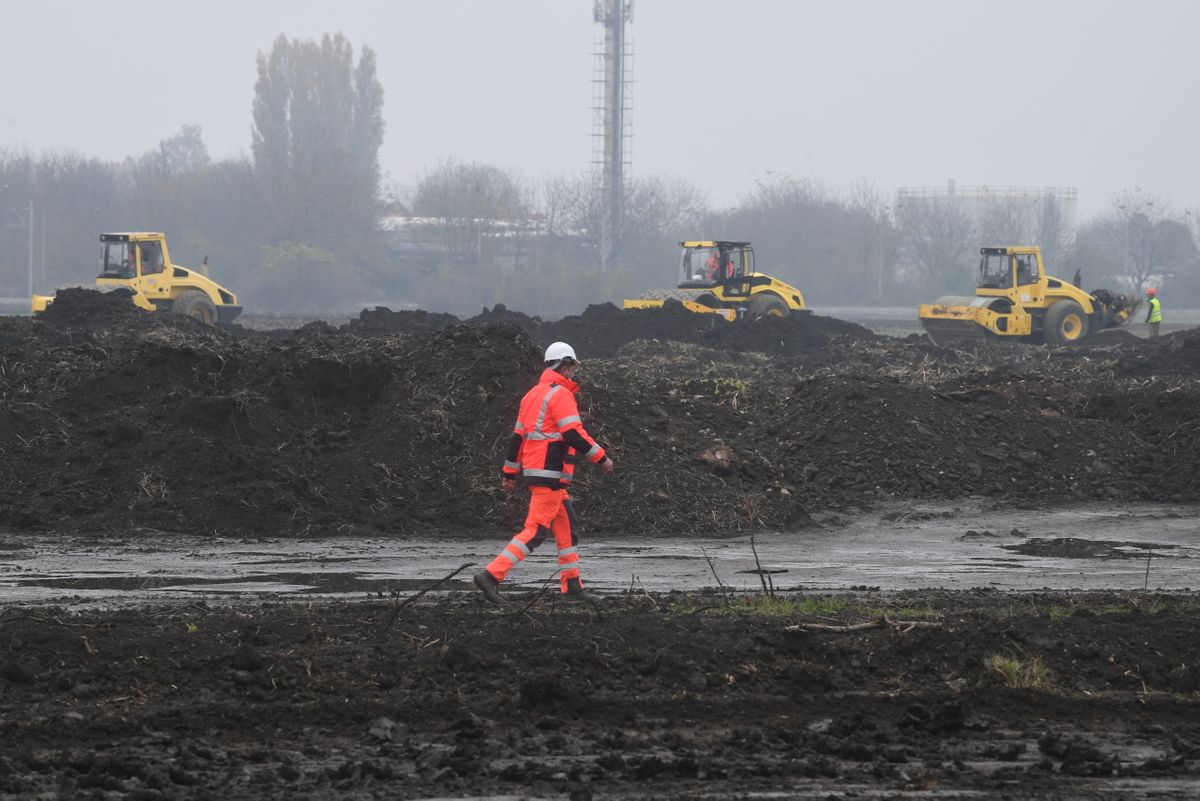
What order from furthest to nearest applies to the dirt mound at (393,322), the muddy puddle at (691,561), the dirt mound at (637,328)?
the dirt mound at (637,328) → the dirt mound at (393,322) → the muddy puddle at (691,561)

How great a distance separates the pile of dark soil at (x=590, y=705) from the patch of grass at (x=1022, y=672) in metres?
0.02

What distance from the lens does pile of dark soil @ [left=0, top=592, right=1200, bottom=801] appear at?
6406mm

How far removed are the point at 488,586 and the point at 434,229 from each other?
245 ft

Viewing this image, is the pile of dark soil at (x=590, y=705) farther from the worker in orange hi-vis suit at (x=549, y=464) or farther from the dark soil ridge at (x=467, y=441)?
the dark soil ridge at (x=467, y=441)

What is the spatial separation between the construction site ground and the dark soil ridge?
0.05 metres

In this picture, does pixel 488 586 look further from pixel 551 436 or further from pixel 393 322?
pixel 393 322

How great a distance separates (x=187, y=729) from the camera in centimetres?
700

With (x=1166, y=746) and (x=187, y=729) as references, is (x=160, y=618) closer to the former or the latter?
(x=187, y=729)

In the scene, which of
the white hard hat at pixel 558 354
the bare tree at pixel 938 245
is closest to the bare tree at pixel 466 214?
the bare tree at pixel 938 245

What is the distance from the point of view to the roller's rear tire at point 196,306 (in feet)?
121

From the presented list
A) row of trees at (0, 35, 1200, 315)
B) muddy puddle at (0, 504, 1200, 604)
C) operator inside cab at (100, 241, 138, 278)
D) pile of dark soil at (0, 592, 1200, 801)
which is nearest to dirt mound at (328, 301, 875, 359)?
operator inside cab at (100, 241, 138, 278)

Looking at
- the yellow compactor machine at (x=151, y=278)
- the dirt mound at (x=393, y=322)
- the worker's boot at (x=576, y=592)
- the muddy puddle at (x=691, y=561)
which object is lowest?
the muddy puddle at (x=691, y=561)

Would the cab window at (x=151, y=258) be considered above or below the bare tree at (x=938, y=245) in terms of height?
below

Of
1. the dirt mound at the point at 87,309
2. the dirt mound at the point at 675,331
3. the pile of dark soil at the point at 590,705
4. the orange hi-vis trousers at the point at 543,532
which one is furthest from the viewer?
the dirt mound at the point at 675,331
